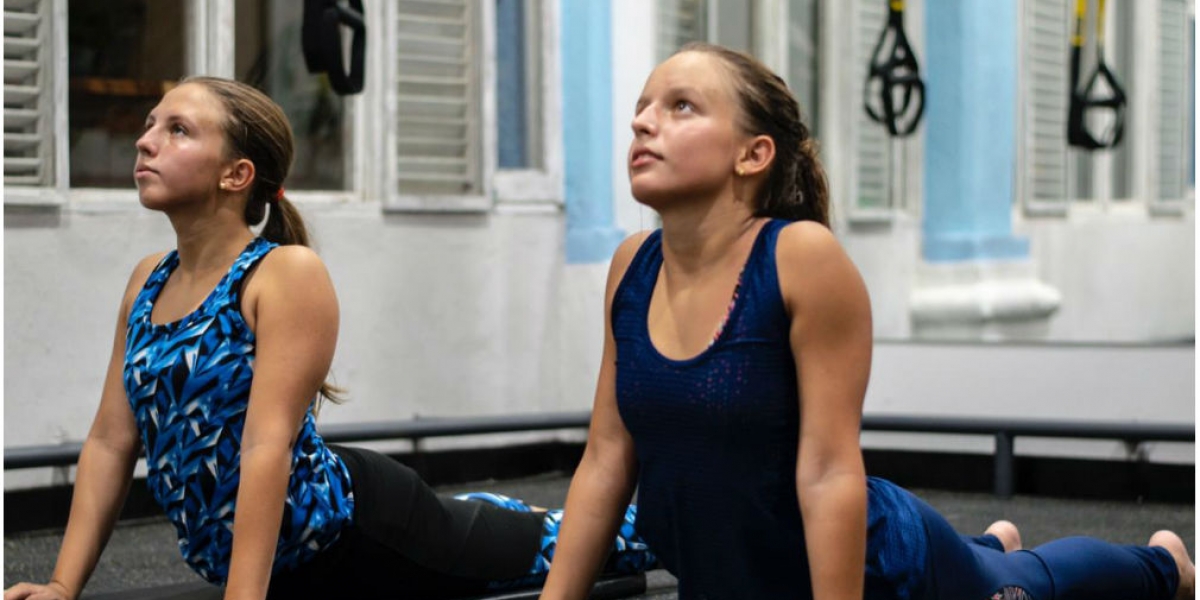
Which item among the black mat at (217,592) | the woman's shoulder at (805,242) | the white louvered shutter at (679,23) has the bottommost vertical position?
the black mat at (217,592)

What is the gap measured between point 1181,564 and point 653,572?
4.34ft

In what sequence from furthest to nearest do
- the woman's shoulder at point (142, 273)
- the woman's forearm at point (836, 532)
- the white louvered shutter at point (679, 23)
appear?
the white louvered shutter at point (679, 23), the woman's shoulder at point (142, 273), the woman's forearm at point (836, 532)

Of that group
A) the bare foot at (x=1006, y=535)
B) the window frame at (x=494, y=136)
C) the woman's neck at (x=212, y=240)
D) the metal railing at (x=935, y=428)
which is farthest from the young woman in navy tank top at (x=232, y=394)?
the window frame at (x=494, y=136)

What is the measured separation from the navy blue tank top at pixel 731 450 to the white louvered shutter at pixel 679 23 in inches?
187

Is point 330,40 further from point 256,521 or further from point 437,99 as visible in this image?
point 256,521

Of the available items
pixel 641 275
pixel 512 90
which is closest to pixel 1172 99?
pixel 512 90

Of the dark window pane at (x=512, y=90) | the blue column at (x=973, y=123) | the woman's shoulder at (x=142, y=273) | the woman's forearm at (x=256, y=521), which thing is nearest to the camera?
the woman's forearm at (x=256, y=521)

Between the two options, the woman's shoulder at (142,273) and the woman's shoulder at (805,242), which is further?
the woman's shoulder at (142,273)

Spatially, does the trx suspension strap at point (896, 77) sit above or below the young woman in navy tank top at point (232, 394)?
above

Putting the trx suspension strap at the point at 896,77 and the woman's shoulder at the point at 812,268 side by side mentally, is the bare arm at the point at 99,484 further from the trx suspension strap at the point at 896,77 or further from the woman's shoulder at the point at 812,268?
the trx suspension strap at the point at 896,77

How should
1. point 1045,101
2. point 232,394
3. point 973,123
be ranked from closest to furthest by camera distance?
point 232,394 → point 1045,101 → point 973,123

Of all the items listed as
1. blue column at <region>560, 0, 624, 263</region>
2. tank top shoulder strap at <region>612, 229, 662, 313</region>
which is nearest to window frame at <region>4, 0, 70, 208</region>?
blue column at <region>560, 0, 624, 263</region>

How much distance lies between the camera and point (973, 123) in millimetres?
6801

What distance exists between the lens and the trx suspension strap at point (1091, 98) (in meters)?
6.14
